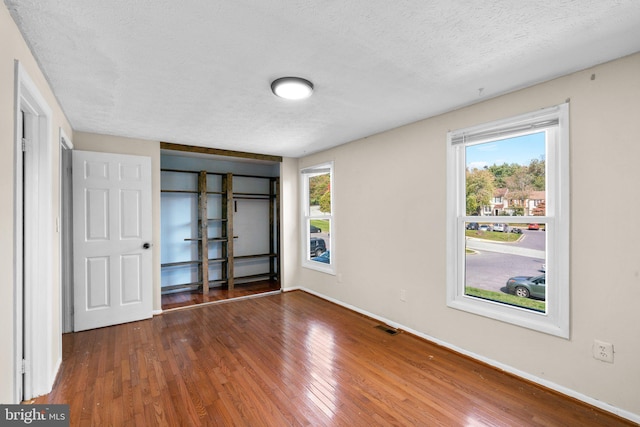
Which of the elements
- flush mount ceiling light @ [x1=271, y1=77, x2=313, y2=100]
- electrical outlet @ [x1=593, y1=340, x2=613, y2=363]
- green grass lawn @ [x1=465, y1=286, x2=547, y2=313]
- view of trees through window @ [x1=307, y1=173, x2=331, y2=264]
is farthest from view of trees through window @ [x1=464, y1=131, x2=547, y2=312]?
view of trees through window @ [x1=307, y1=173, x2=331, y2=264]

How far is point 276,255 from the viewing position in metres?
5.87

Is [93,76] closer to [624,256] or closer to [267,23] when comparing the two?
[267,23]

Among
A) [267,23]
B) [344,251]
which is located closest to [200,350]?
[344,251]

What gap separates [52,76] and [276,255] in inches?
168

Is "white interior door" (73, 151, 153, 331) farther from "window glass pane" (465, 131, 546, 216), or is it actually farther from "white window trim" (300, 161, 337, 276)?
"window glass pane" (465, 131, 546, 216)

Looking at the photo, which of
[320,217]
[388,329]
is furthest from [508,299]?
[320,217]

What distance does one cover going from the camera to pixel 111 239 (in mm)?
3592

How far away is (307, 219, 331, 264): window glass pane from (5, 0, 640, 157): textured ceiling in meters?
2.28

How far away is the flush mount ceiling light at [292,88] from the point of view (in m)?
2.20

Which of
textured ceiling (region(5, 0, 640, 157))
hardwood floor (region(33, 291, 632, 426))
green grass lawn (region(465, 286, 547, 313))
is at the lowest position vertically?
hardwood floor (region(33, 291, 632, 426))

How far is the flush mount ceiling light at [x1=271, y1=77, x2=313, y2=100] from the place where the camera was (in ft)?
7.20

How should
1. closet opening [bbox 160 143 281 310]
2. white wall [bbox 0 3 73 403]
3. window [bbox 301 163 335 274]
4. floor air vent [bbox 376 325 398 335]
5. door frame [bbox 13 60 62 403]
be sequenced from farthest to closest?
closet opening [bbox 160 143 281 310] < window [bbox 301 163 335 274] < floor air vent [bbox 376 325 398 335] < door frame [bbox 13 60 62 403] < white wall [bbox 0 3 73 403]

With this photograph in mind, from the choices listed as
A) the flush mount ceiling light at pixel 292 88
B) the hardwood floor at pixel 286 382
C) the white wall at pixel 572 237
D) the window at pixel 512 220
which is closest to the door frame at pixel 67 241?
the hardwood floor at pixel 286 382

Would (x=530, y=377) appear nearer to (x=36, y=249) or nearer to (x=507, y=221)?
(x=507, y=221)
